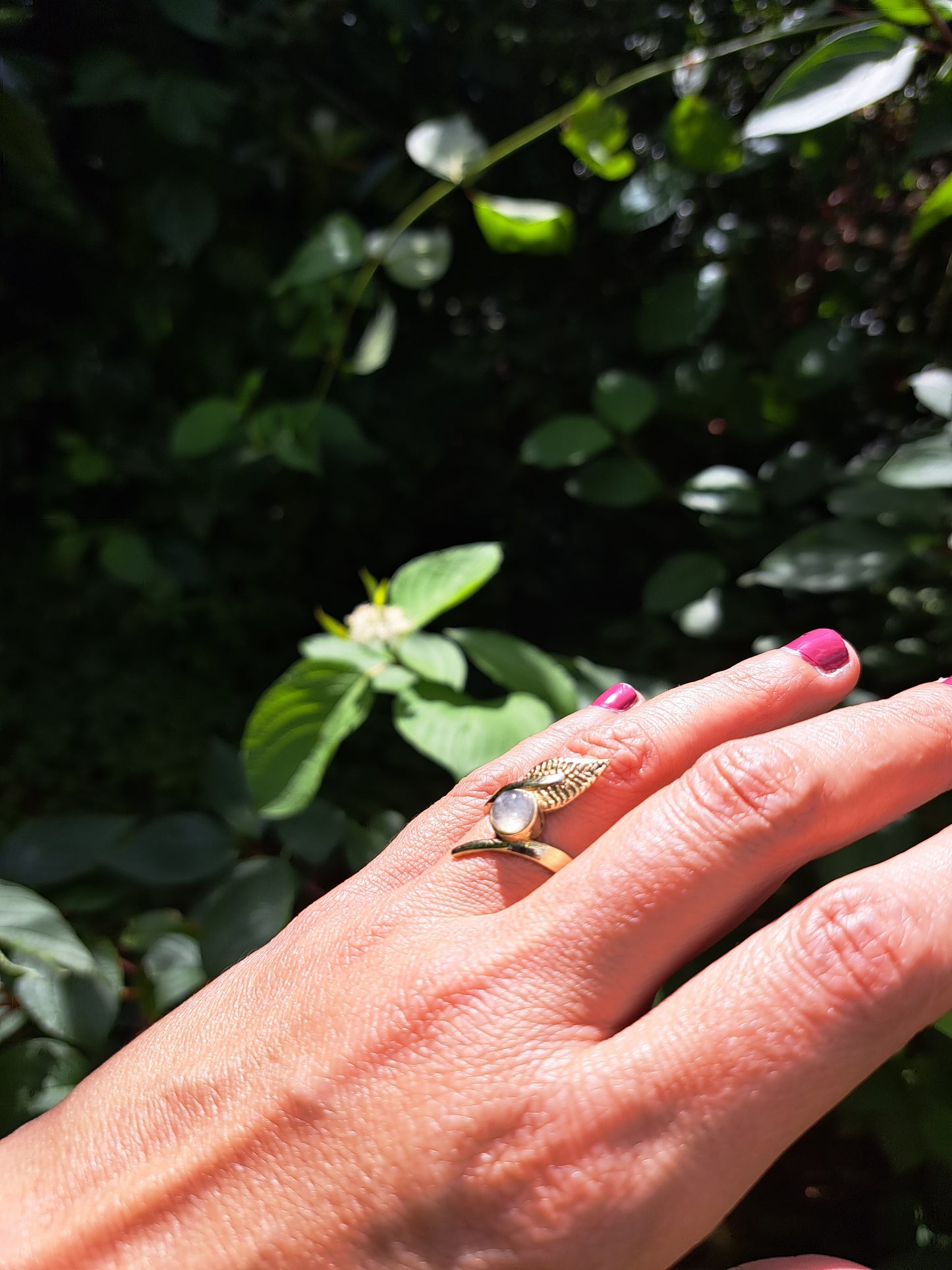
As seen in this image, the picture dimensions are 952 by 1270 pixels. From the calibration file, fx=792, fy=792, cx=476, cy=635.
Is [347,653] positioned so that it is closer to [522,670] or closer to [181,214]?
[522,670]

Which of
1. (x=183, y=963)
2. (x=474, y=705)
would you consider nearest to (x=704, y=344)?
(x=474, y=705)

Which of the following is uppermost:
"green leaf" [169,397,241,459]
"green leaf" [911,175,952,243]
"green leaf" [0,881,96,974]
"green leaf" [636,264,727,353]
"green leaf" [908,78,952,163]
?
"green leaf" [169,397,241,459]

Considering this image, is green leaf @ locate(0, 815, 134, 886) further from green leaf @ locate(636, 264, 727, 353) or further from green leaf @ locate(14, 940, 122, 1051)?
green leaf @ locate(636, 264, 727, 353)

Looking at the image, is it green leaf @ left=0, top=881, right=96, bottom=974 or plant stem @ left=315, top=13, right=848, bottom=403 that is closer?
green leaf @ left=0, top=881, right=96, bottom=974

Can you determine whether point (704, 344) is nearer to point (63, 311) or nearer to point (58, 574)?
point (63, 311)

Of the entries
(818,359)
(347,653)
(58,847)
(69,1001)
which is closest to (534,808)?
(347,653)

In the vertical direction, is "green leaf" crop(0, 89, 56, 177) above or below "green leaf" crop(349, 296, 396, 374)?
above

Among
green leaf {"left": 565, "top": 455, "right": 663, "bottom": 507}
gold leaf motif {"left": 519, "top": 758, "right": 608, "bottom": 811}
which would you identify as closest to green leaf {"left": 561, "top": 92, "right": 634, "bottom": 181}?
green leaf {"left": 565, "top": 455, "right": 663, "bottom": 507}

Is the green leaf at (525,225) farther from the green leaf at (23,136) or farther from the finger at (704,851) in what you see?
the finger at (704,851)
